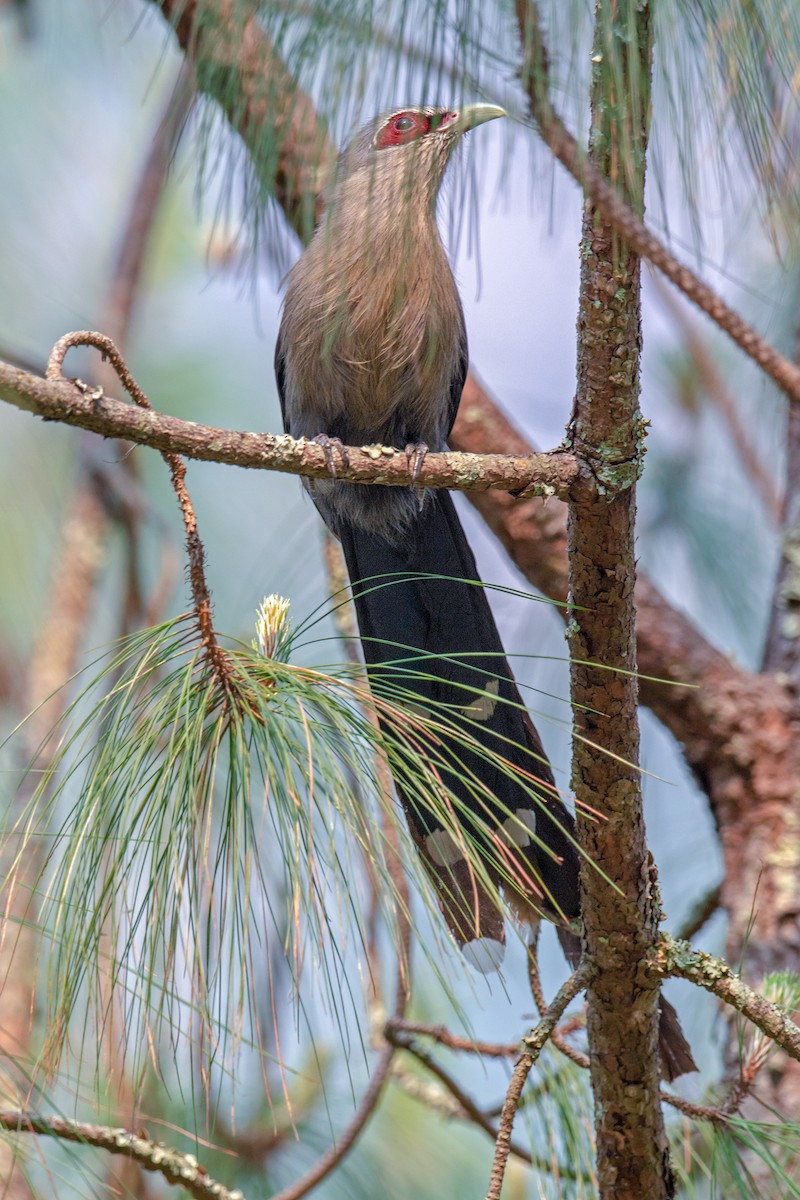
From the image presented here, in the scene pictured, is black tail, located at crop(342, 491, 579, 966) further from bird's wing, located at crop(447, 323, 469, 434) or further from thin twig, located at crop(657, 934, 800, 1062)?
bird's wing, located at crop(447, 323, 469, 434)

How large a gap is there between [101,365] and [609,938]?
259 cm

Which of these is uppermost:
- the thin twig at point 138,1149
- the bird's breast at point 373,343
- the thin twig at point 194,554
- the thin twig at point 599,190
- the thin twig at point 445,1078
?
the bird's breast at point 373,343

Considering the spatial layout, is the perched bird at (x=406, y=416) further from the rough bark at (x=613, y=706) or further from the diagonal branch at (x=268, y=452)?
the diagonal branch at (x=268, y=452)

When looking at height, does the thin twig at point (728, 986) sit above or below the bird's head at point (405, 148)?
below

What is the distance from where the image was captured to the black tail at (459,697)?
1938mm

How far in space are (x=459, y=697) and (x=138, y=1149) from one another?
100 centimetres

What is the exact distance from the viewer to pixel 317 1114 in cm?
321

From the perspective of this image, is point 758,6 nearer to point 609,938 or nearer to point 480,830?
point 480,830

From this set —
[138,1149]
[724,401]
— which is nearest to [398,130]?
[724,401]

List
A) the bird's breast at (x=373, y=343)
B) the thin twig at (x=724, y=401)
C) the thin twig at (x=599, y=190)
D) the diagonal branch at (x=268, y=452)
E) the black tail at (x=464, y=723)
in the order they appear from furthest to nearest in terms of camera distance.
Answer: the thin twig at (x=724, y=401), the bird's breast at (x=373, y=343), the black tail at (x=464, y=723), the thin twig at (x=599, y=190), the diagonal branch at (x=268, y=452)

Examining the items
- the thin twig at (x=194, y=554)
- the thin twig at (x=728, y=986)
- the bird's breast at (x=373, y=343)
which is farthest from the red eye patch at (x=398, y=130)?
the thin twig at (x=728, y=986)

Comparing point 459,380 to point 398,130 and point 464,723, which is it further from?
point 464,723

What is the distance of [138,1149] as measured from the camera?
1.69 m

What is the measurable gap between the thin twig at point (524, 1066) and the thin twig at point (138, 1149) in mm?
427
